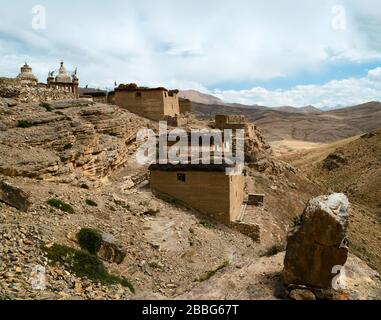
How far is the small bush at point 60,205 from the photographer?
13587 millimetres

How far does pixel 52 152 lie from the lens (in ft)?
56.4

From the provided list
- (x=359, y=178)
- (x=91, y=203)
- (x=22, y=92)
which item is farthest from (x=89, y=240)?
(x=359, y=178)

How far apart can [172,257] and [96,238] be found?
117 inches

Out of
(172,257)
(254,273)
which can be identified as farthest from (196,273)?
(254,273)

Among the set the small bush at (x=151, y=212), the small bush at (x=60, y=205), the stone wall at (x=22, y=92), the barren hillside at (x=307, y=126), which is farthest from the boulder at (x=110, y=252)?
the barren hillside at (x=307, y=126)

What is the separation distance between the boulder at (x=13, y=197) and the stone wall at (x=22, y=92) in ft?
30.9

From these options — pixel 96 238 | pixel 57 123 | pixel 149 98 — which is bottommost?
pixel 96 238

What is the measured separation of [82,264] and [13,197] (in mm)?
3352

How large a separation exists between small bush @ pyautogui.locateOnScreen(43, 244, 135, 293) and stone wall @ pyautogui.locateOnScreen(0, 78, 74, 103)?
12020 millimetres

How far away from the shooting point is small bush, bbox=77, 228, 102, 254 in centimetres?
1220

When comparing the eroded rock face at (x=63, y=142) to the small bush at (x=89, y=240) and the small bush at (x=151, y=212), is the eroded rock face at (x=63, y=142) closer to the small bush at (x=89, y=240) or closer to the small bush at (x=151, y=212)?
the small bush at (x=151, y=212)
